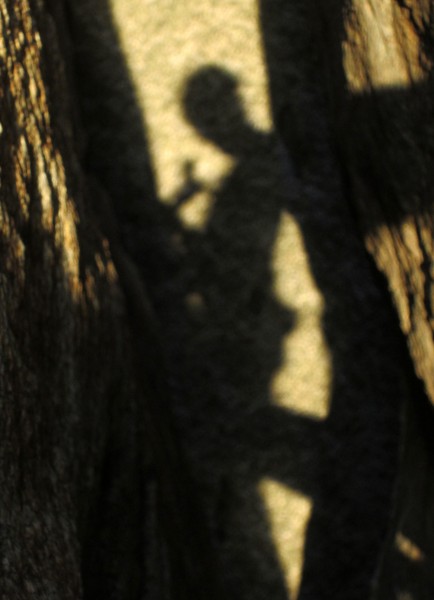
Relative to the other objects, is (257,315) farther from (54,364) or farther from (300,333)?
(54,364)

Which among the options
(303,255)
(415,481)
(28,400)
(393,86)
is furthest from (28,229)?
(415,481)

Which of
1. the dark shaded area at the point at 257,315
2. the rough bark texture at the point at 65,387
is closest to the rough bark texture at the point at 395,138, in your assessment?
the dark shaded area at the point at 257,315

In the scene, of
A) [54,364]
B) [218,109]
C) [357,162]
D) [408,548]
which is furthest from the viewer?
[218,109]

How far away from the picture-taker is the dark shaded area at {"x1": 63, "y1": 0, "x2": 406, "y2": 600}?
247cm

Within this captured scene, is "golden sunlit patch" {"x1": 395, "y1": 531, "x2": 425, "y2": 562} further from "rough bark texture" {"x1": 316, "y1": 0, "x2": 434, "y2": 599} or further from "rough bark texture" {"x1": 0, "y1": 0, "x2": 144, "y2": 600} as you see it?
"rough bark texture" {"x1": 0, "y1": 0, "x2": 144, "y2": 600}

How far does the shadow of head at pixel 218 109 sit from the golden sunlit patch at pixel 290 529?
886 mm

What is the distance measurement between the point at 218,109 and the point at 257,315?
54cm

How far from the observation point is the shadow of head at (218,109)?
247 cm

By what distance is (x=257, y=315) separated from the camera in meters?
2.52

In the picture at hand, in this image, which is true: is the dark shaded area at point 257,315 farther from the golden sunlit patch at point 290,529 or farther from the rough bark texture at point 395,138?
the rough bark texture at point 395,138

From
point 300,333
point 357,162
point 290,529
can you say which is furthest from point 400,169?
point 290,529

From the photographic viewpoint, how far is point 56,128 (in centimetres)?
204

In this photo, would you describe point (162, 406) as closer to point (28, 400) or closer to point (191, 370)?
point (191, 370)

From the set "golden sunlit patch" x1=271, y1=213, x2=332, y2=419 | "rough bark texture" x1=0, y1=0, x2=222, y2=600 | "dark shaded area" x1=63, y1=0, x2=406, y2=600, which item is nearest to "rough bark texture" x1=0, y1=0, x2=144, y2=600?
"rough bark texture" x1=0, y1=0, x2=222, y2=600
